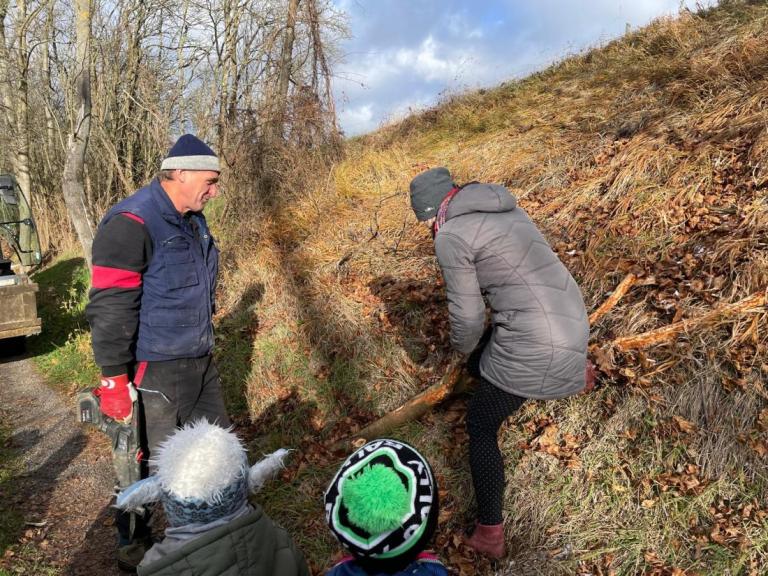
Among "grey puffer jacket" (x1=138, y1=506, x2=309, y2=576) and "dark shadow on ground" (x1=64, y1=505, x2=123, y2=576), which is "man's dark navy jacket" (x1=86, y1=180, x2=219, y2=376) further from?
"dark shadow on ground" (x1=64, y1=505, x2=123, y2=576)

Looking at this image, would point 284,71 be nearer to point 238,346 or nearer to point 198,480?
point 238,346

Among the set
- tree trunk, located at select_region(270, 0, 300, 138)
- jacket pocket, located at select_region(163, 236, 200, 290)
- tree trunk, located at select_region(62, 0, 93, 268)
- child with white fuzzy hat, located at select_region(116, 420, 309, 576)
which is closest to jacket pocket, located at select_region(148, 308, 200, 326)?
jacket pocket, located at select_region(163, 236, 200, 290)

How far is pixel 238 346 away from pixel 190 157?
3.67 metres

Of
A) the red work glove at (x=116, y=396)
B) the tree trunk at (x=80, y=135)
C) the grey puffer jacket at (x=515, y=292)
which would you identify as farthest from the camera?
the tree trunk at (x=80, y=135)

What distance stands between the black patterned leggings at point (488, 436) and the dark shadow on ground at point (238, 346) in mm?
3175

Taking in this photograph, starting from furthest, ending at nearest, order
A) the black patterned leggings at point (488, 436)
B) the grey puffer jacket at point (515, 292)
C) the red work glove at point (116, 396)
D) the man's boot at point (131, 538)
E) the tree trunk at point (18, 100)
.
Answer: the tree trunk at point (18, 100), the man's boot at point (131, 538), the red work glove at point (116, 396), the black patterned leggings at point (488, 436), the grey puffer jacket at point (515, 292)

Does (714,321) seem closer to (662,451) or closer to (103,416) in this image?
(662,451)

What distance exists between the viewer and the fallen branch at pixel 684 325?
11.3ft

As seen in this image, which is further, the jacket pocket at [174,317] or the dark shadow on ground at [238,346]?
the dark shadow on ground at [238,346]

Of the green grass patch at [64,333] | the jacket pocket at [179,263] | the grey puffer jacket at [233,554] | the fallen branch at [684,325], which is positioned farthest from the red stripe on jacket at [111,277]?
the green grass patch at [64,333]

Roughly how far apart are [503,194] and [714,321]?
1.92 meters

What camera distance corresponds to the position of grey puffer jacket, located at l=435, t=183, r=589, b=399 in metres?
2.59

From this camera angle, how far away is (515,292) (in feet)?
8.63

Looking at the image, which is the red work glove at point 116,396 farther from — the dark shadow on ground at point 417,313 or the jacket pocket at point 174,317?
the dark shadow on ground at point 417,313
